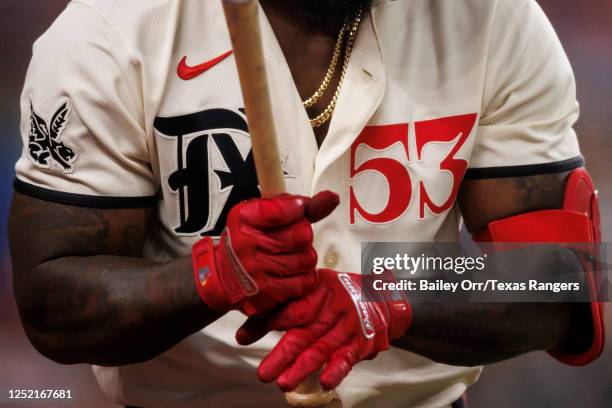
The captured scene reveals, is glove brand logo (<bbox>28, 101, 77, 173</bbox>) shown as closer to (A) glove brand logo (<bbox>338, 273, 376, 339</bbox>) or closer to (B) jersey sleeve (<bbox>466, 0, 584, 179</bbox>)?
(A) glove brand logo (<bbox>338, 273, 376, 339</bbox>)

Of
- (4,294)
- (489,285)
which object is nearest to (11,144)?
(4,294)

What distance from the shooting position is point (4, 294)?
10.3ft

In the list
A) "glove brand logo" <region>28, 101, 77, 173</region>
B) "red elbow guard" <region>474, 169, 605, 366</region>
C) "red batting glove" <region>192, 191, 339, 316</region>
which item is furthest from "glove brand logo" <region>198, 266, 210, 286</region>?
"red elbow guard" <region>474, 169, 605, 366</region>

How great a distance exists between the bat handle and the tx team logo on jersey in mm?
318

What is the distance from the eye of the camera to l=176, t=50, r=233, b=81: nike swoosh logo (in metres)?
1.65

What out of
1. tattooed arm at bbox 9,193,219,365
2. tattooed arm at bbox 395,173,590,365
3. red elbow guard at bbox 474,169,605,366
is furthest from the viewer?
red elbow guard at bbox 474,169,605,366

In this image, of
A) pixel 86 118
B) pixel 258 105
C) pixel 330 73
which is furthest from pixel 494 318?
pixel 86 118

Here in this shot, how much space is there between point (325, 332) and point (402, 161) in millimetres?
356

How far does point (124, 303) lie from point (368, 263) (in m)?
0.38

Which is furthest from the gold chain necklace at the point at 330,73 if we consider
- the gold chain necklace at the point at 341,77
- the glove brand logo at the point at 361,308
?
the glove brand logo at the point at 361,308

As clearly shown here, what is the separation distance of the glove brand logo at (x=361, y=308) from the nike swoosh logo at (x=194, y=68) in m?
0.38

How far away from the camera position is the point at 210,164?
5.47 feet

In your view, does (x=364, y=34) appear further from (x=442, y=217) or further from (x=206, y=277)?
(x=206, y=277)

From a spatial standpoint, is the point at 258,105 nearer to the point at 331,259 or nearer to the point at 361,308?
the point at 361,308
